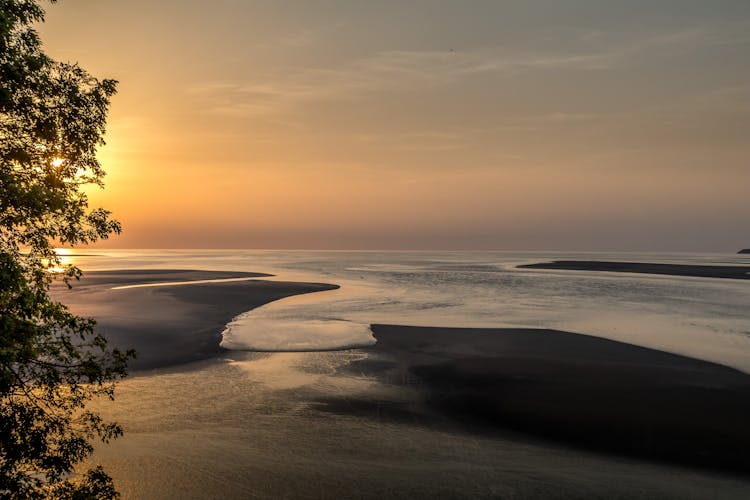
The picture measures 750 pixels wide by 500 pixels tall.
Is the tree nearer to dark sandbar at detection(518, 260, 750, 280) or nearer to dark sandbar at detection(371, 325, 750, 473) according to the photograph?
dark sandbar at detection(371, 325, 750, 473)

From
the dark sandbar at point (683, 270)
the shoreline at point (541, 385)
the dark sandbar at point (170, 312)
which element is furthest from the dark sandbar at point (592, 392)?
the dark sandbar at point (683, 270)

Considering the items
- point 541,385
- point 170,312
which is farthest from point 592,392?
point 170,312

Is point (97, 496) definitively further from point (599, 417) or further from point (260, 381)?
point (599, 417)

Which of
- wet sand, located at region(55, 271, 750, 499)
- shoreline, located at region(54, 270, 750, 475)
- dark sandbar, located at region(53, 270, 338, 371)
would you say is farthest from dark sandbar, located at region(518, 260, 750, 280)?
wet sand, located at region(55, 271, 750, 499)

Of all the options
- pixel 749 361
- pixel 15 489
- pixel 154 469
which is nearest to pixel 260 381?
pixel 154 469

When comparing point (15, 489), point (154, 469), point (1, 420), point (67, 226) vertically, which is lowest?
point (154, 469)

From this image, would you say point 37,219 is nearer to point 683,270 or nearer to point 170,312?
point 170,312
